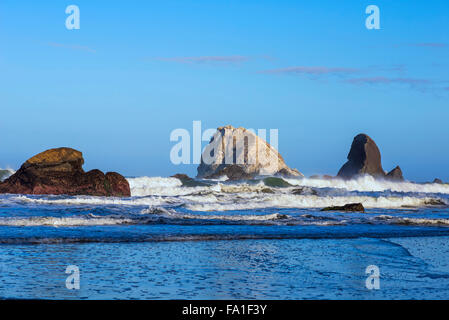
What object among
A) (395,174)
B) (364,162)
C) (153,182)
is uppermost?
(364,162)

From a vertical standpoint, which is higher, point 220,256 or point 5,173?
point 5,173

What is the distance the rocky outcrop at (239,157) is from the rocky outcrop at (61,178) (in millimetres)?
58101

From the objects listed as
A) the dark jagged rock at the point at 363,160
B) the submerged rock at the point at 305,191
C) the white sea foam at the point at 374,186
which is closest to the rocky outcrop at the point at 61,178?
the submerged rock at the point at 305,191

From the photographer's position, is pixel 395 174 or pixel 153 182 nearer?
pixel 153 182

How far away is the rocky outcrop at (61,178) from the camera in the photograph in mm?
36375

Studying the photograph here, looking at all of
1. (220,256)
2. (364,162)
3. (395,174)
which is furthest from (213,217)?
(364,162)

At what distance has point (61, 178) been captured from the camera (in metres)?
37.0

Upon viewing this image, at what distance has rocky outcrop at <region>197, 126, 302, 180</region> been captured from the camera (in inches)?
3880

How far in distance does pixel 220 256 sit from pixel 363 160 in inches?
3808

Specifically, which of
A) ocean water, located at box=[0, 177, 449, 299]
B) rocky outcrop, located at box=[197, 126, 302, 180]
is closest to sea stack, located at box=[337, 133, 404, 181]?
rocky outcrop, located at box=[197, 126, 302, 180]

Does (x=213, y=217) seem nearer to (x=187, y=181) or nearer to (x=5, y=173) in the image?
(x=187, y=181)

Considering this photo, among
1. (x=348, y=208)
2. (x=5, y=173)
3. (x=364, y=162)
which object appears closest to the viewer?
(x=348, y=208)

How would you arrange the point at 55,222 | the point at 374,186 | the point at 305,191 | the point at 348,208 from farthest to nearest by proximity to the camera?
the point at 374,186 < the point at 305,191 < the point at 348,208 < the point at 55,222

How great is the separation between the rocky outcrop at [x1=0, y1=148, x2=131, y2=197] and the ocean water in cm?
1384
